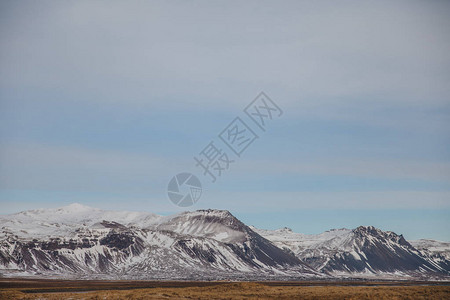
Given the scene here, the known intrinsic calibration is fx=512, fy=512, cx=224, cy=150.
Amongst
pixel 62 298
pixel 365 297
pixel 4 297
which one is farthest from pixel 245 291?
pixel 4 297

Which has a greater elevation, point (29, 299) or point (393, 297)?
point (393, 297)

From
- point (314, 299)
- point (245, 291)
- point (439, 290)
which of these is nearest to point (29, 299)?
point (245, 291)

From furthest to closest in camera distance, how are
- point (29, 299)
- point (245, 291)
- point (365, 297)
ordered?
1. point (245, 291)
2. point (29, 299)
3. point (365, 297)

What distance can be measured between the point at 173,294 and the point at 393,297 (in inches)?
1804

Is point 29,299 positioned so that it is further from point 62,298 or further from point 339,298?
point 339,298

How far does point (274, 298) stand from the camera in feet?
336

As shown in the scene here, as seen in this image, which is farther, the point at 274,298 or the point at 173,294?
the point at 173,294

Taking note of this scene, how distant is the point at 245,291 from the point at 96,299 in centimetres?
3389

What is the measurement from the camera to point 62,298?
10900cm

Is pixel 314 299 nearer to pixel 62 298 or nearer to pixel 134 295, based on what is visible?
pixel 134 295

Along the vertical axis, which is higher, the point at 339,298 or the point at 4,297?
the point at 339,298

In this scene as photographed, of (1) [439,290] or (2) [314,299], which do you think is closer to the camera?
(2) [314,299]

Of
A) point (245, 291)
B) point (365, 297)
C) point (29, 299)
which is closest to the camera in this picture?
point (365, 297)

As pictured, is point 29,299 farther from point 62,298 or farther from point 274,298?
point 274,298
